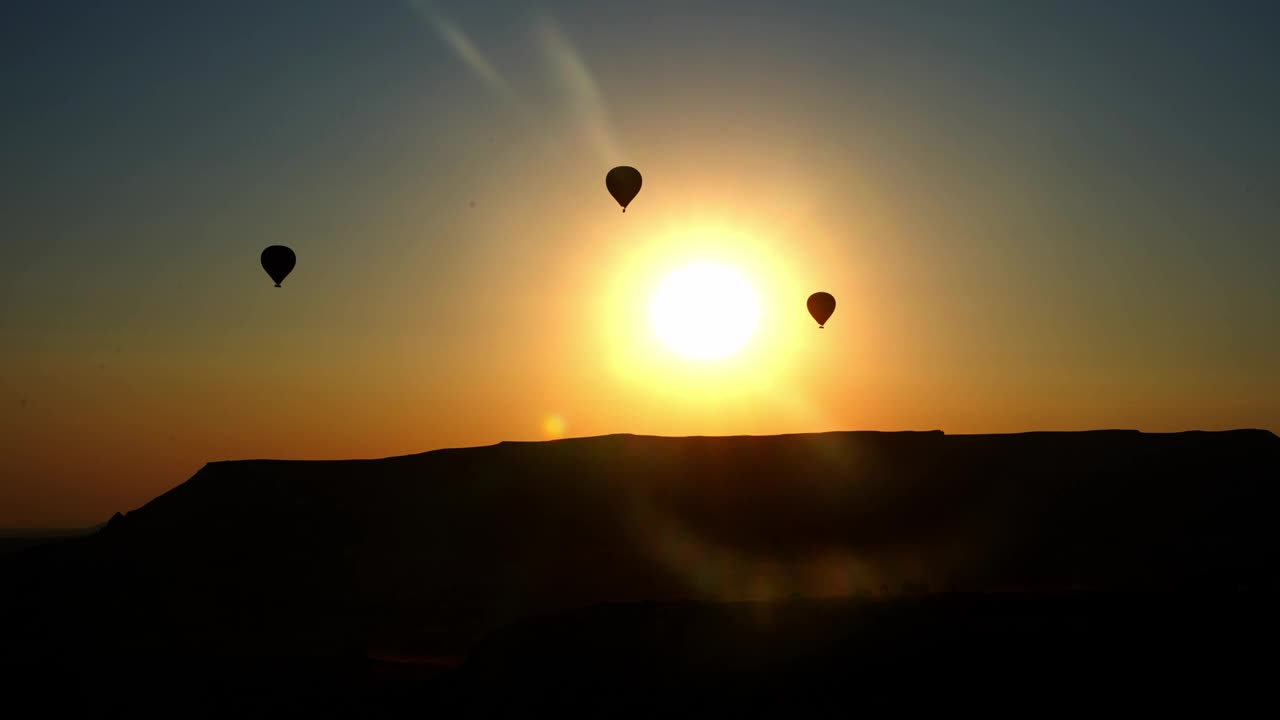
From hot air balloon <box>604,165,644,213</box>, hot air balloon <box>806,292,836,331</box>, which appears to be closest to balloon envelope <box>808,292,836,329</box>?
hot air balloon <box>806,292,836,331</box>

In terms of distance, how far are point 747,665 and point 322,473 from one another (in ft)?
120

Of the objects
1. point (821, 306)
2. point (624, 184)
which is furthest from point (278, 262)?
point (821, 306)

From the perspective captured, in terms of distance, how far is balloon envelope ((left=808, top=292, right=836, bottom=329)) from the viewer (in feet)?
145

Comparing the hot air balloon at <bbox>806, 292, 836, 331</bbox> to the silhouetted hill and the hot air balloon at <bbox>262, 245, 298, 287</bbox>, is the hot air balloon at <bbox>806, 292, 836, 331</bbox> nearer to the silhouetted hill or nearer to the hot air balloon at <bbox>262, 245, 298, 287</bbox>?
the silhouetted hill

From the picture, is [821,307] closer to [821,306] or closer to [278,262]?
[821,306]

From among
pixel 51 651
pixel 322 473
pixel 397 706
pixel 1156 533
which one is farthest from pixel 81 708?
pixel 1156 533

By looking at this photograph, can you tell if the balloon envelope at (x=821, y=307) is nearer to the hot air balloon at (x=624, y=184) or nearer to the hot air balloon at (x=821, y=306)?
the hot air balloon at (x=821, y=306)

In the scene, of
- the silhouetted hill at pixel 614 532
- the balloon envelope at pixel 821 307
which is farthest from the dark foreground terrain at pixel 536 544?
the balloon envelope at pixel 821 307

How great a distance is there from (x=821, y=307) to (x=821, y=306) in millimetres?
39

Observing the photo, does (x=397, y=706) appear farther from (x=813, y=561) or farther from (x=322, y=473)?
(x=322, y=473)

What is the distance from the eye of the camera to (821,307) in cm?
4425

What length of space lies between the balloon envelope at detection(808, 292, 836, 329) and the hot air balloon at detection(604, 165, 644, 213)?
913 centimetres

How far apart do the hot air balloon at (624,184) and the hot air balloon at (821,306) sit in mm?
9131

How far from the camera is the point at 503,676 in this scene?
48.9ft
